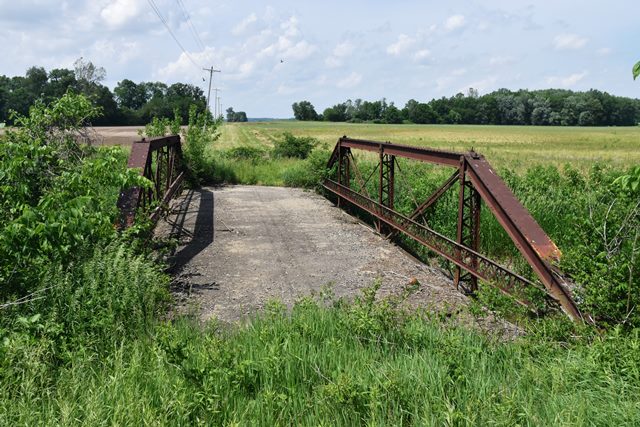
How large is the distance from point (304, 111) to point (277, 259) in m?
143

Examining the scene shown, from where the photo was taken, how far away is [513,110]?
395ft

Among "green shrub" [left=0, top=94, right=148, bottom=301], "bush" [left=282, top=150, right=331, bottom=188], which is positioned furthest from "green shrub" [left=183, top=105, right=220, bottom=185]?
"green shrub" [left=0, top=94, right=148, bottom=301]

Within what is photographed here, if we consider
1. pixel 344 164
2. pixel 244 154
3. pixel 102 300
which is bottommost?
pixel 102 300

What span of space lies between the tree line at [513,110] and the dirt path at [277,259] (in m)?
113

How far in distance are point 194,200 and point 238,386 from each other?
1198 cm

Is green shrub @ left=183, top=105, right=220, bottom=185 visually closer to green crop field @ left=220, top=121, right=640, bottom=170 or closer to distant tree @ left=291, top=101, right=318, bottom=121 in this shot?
green crop field @ left=220, top=121, right=640, bottom=170

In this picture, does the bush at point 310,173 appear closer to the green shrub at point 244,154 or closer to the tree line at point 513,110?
Result: the green shrub at point 244,154

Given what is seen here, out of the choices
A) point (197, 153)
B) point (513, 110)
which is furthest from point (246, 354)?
point (513, 110)

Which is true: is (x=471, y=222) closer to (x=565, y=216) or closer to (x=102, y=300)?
(x=565, y=216)

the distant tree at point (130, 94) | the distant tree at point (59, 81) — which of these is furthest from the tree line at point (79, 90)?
the distant tree at point (130, 94)

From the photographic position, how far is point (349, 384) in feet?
11.5

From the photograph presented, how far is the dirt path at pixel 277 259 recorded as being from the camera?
721 centimetres

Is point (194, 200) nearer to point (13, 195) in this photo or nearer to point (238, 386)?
point (13, 195)

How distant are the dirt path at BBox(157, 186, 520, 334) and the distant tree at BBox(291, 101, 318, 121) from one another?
5404 inches
